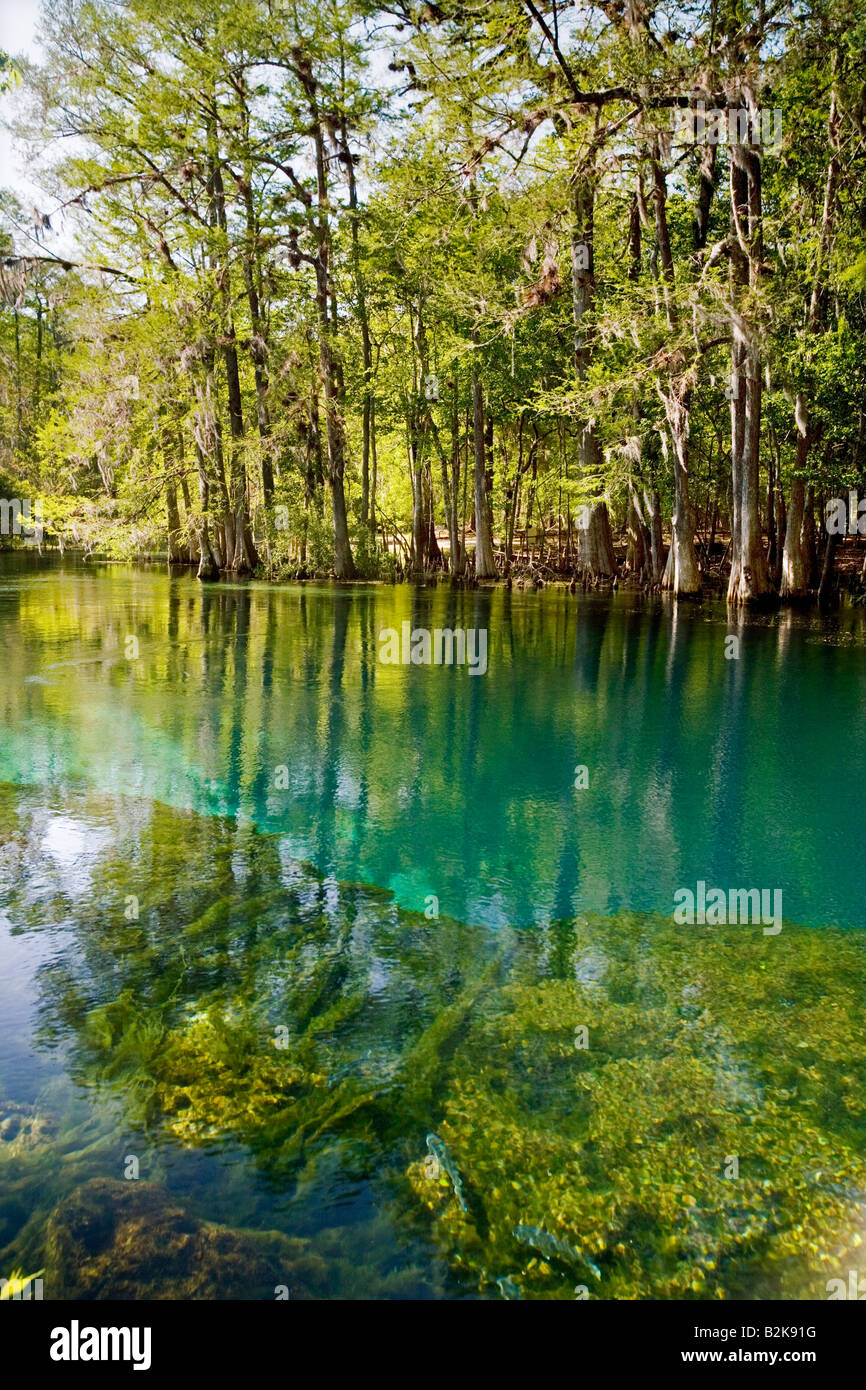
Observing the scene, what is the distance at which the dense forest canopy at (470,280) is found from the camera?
62.6 feet

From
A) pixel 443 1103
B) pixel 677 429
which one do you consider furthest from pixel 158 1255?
pixel 677 429

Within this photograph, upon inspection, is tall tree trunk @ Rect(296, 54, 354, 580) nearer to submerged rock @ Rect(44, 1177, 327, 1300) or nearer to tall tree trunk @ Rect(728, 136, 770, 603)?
tall tree trunk @ Rect(728, 136, 770, 603)

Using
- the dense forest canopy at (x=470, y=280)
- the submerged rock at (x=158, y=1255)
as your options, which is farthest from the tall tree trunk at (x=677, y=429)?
the submerged rock at (x=158, y=1255)

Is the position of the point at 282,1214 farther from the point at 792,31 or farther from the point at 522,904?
the point at 792,31

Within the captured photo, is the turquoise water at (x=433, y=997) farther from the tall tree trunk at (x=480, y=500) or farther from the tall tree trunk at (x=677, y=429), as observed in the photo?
the tall tree trunk at (x=480, y=500)

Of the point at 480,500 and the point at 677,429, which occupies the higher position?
the point at 677,429

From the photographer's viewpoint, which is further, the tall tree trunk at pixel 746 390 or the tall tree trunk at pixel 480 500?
the tall tree trunk at pixel 480 500

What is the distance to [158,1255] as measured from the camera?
331 centimetres

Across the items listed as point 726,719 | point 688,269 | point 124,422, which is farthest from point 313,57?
point 726,719

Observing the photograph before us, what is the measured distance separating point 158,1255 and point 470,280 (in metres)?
27.6

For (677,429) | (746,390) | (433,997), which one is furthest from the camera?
(746,390)

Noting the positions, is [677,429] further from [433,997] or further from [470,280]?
[433,997]

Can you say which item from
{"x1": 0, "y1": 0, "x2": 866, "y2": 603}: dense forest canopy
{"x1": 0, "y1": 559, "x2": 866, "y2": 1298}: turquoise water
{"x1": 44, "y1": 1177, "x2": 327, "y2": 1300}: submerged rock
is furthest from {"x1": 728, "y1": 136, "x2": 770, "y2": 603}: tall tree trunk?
{"x1": 44, "y1": 1177, "x2": 327, "y2": 1300}: submerged rock

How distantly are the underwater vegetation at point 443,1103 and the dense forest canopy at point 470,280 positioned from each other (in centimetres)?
1411
